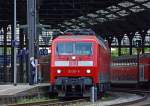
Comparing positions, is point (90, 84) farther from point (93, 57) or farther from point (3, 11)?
point (3, 11)

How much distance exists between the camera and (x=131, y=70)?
58375mm

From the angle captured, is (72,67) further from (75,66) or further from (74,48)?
(74,48)

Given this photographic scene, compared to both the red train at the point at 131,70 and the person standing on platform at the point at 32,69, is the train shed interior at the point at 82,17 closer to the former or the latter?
the red train at the point at 131,70

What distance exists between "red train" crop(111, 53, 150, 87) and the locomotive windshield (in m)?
22.9

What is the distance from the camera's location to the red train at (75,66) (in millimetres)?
29500

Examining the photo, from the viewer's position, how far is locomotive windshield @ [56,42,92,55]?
2992 cm

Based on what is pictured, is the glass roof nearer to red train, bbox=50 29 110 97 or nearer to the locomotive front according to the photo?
red train, bbox=50 29 110 97

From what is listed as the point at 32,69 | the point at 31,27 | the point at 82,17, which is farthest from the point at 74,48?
the point at 82,17

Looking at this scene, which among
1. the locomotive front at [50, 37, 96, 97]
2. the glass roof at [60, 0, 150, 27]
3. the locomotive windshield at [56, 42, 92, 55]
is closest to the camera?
the locomotive front at [50, 37, 96, 97]

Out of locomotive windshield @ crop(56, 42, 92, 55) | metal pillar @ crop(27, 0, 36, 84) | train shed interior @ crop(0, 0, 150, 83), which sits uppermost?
train shed interior @ crop(0, 0, 150, 83)

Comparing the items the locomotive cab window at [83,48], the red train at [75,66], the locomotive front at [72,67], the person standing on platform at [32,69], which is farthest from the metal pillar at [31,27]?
the locomotive cab window at [83,48]

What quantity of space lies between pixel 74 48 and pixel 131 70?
95.0 feet

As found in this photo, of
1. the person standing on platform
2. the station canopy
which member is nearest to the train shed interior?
the station canopy

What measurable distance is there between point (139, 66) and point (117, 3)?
46.7 ft
